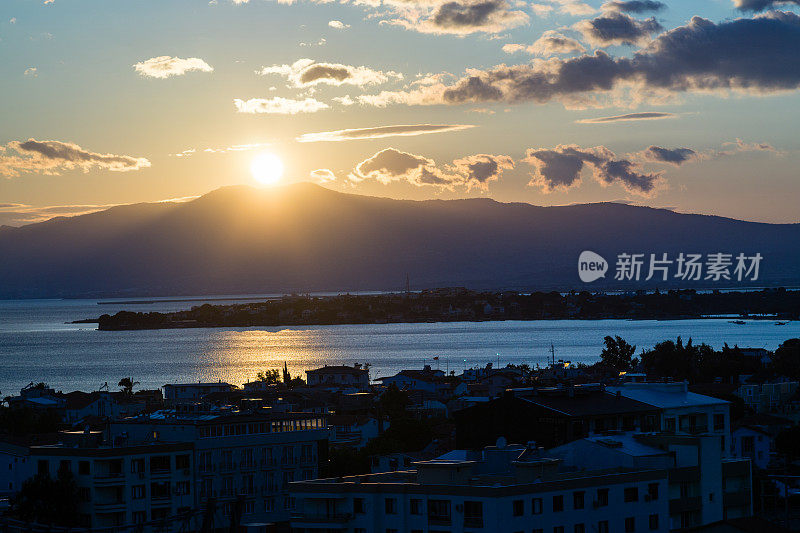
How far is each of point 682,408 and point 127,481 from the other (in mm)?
11782

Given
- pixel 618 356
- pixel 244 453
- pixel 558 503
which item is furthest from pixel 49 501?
pixel 618 356

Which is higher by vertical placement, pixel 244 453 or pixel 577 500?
pixel 577 500

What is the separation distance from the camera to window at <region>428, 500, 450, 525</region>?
1734 cm

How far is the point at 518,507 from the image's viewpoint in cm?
1725

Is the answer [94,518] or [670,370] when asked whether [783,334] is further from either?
[94,518]

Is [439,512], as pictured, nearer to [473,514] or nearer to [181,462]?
[473,514]

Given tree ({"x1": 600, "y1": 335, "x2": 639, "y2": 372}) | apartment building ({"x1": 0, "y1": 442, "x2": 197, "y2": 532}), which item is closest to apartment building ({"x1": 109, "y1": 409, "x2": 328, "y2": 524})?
apartment building ({"x1": 0, "y1": 442, "x2": 197, "y2": 532})

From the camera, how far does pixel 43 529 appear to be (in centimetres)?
2253

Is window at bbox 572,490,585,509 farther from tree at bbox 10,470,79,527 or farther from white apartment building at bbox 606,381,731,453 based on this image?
tree at bbox 10,470,79,527

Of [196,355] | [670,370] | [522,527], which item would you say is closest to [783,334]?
[196,355]

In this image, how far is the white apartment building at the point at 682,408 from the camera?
25.7 meters

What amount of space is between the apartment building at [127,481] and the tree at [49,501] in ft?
0.71

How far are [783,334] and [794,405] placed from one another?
113 metres

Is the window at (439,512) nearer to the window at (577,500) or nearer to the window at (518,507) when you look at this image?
the window at (518,507)
